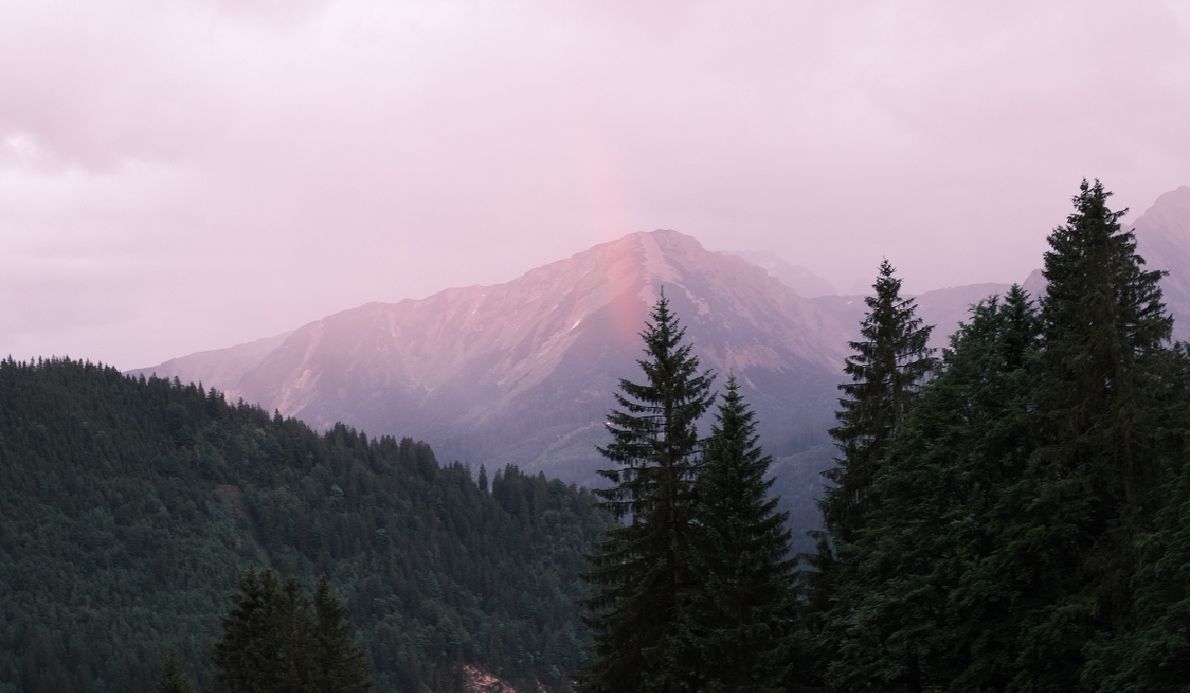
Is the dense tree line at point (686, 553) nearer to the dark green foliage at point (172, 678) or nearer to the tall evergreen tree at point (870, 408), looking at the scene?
the tall evergreen tree at point (870, 408)

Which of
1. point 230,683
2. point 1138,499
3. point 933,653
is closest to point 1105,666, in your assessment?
point 1138,499

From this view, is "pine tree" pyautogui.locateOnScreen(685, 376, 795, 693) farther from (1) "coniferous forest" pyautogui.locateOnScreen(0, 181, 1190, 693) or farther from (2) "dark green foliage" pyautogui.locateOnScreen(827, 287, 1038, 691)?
(2) "dark green foliage" pyautogui.locateOnScreen(827, 287, 1038, 691)

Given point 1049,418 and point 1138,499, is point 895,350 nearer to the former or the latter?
point 1049,418

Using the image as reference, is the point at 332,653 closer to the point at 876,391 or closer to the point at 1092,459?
the point at 876,391

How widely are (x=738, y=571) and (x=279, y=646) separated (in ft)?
108

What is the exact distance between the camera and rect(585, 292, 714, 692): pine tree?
109 feet

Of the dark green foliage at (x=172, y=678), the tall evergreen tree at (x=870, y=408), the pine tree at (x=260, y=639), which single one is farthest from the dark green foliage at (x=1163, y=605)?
the dark green foliage at (x=172, y=678)

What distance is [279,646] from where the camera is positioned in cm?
5569

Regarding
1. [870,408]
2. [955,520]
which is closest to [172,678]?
[870,408]

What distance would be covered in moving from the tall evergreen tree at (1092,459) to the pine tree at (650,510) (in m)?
9.81

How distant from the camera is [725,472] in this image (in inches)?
1261

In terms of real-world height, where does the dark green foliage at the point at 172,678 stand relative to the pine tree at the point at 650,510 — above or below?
below

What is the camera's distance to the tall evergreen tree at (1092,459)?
27516mm

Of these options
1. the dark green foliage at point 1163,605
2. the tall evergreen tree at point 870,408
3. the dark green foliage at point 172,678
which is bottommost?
the dark green foliage at point 172,678
